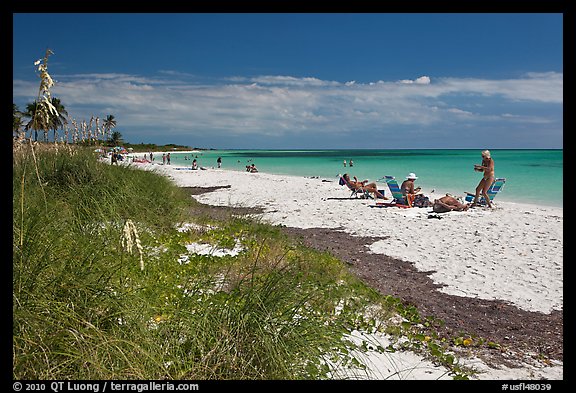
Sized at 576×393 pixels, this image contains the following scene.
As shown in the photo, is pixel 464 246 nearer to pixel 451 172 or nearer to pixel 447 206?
pixel 447 206

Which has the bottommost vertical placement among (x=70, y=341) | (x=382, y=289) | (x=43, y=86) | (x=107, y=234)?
(x=382, y=289)

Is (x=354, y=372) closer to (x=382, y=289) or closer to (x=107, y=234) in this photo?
(x=107, y=234)

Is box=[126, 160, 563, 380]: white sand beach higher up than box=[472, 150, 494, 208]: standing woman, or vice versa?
box=[472, 150, 494, 208]: standing woman

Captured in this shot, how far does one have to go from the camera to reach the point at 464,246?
8453 millimetres

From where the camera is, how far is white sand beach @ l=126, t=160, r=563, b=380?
3.58 m

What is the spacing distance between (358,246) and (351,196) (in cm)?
864

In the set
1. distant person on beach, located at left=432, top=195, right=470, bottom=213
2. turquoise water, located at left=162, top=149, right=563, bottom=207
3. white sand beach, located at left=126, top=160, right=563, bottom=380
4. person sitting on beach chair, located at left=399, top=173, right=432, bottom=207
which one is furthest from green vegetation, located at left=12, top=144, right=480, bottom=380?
turquoise water, located at left=162, top=149, right=563, bottom=207

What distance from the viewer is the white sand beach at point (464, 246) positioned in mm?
3576

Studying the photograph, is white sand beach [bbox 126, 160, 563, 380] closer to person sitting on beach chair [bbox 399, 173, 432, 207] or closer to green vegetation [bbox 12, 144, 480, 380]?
person sitting on beach chair [bbox 399, 173, 432, 207]

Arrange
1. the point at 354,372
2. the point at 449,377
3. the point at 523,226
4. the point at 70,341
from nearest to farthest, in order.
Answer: the point at 70,341 < the point at 354,372 < the point at 449,377 < the point at 523,226

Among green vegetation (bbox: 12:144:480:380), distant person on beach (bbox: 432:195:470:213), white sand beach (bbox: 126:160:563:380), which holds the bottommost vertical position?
white sand beach (bbox: 126:160:563:380)

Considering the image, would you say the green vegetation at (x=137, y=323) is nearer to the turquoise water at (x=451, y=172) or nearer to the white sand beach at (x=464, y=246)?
the white sand beach at (x=464, y=246)

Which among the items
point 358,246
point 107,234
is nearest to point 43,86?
point 107,234

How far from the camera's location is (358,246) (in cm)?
850
